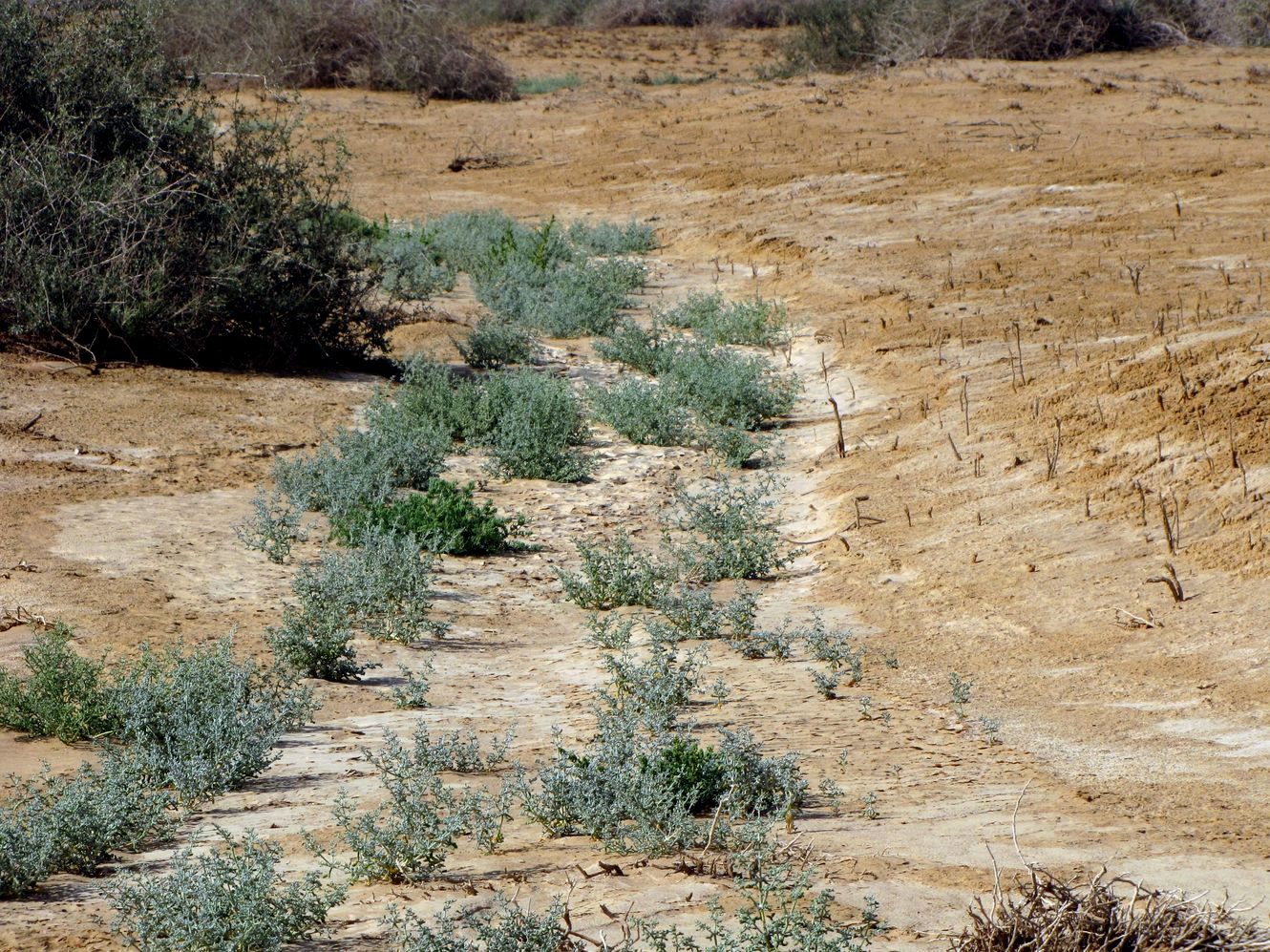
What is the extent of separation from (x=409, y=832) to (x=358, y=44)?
74.0 ft

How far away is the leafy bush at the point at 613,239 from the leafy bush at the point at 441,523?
7.19 metres

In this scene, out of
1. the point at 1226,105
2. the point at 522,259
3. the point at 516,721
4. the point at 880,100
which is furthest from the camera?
the point at 880,100

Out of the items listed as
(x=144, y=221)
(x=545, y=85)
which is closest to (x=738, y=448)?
(x=144, y=221)

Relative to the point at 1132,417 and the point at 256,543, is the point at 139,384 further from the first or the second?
the point at 1132,417

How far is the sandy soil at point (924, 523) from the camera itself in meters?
3.95

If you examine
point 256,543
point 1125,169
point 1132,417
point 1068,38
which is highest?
point 1068,38

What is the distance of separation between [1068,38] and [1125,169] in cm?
1050

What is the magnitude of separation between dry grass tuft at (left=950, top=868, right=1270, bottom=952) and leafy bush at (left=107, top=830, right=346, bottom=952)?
4.95 feet

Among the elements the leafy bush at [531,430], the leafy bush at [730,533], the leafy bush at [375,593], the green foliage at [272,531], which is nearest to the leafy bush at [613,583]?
the leafy bush at [730,533]

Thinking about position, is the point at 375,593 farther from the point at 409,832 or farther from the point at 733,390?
the point at 733,390

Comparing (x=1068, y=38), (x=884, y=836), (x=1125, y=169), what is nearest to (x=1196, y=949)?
(x=884, y=836)

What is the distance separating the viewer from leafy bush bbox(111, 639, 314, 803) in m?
4.37

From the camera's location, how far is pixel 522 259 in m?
13.6

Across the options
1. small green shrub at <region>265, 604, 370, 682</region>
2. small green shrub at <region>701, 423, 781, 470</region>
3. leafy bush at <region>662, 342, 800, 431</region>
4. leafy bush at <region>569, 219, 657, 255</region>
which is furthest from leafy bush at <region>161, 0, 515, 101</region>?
small green shrub at <region>265, 604, 370, 682</region>
